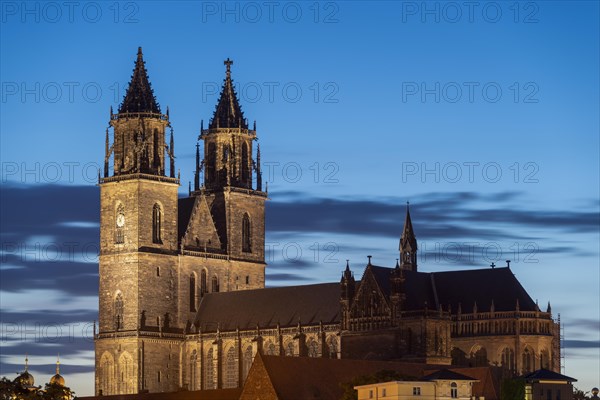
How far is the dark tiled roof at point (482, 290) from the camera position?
154 metres

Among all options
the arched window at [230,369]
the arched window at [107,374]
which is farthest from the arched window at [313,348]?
the arched window at [107,374]

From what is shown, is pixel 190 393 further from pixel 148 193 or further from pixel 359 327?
pixel 148 193

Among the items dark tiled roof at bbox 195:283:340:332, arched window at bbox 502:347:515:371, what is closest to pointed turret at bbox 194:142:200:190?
dark tiled roof at bbox 195:283:340:332

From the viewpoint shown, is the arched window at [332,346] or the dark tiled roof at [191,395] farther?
the arched window at [332,346]

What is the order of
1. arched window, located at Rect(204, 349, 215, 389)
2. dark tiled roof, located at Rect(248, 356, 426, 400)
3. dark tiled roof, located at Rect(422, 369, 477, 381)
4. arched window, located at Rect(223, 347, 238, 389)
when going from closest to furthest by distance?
dark tiled roof, located at Rect(248, 356, 426, 400) → dark tiled roof, located at Rect(422, 369, 477, 381) → arched window, located at Rect(223, 347, 238, 389) → arched window, located at Rect(204, 349, 215, 389)

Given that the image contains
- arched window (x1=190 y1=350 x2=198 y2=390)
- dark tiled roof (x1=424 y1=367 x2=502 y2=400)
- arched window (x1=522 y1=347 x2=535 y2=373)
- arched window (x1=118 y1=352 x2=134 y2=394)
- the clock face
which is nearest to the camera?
dark tiled roof (x1=424 y1=367 x2=502 y2=400)

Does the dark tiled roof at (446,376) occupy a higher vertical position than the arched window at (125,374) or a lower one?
lower

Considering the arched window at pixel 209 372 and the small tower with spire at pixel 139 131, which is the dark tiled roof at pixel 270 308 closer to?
the arched window at pixel 209 372

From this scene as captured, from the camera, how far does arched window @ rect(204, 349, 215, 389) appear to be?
555ft

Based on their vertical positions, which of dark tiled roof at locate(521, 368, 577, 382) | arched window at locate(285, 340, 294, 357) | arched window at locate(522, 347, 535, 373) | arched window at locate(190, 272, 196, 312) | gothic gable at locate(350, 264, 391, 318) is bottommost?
dark tiled roof at locate(521, 368, 577, 382)

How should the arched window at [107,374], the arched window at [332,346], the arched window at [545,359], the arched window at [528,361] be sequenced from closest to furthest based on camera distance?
the arched window at [528,361] → the arched window at [545,359] → the arched window at [332,346] → the arched window at [107,374]

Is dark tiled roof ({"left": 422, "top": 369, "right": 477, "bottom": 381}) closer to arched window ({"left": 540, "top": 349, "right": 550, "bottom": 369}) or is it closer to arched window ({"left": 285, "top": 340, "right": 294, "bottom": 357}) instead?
arched window ({"left": 540, "top": 349, "right": 550, "bottom": 369})

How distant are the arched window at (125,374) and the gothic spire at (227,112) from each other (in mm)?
24023

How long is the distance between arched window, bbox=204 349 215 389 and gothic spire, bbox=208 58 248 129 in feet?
70.4
